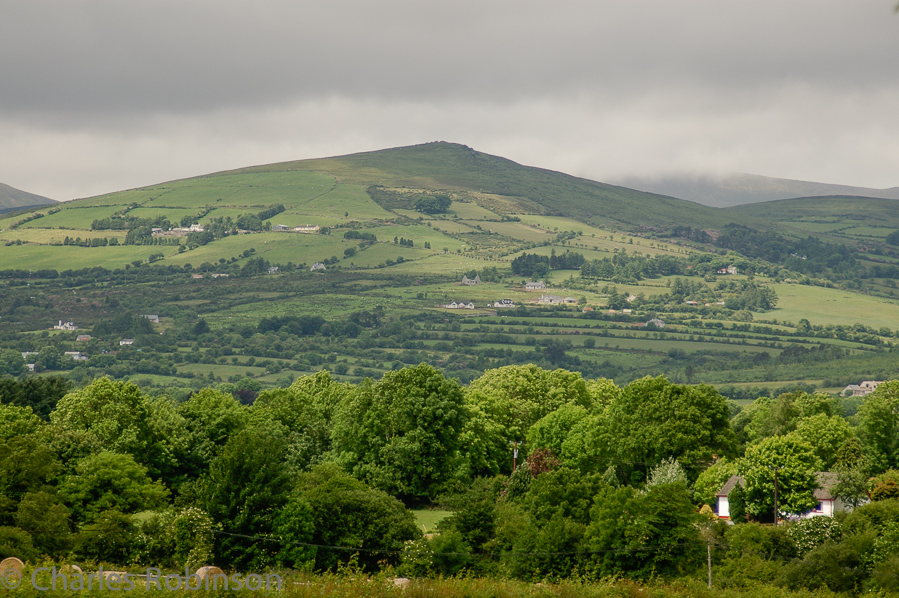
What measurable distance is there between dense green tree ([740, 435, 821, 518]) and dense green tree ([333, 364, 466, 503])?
78.3ft

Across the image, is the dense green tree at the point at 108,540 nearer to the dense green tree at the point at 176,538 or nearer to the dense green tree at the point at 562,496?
the dense green tree at the point at 176,538

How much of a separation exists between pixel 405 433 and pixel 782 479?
30194 millimetres

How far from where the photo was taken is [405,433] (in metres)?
80.1

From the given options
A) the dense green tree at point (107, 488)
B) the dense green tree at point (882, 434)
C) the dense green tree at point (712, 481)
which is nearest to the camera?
the dense green tree at point (107, 488)

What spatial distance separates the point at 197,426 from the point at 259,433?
1715 centimetres

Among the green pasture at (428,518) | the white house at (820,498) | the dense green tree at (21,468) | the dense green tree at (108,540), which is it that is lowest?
the green pasture at (428,518)

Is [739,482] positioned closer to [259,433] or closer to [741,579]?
[741,579]

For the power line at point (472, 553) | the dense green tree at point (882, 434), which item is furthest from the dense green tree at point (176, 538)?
the dense green tree at point (882, 434)

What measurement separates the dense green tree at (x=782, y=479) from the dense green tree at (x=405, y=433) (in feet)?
78.3

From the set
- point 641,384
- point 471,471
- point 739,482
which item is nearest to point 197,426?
point 471,471

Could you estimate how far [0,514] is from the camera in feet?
177

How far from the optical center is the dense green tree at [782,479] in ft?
226

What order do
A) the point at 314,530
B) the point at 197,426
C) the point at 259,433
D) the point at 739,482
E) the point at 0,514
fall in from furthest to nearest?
the point at 197,426 → the point at 739,482 → the point at 259,433 → the point at 314,530 → the point at 0,514

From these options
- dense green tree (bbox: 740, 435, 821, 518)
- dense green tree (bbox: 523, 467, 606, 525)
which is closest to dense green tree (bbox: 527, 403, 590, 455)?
dense green tree (bbox: 740, 435, 821, 518)
